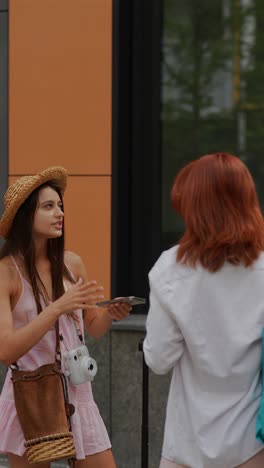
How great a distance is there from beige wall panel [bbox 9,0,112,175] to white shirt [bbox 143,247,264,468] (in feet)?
12.3

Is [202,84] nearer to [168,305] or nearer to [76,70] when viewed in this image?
[76,70]

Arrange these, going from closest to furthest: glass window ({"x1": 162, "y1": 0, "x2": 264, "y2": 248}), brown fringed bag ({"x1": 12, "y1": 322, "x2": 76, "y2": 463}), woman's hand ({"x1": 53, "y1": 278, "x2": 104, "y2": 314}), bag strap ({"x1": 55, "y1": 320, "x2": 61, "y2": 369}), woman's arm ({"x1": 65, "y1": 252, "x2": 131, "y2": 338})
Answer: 1. woman's hand ({"x1": 53, "y1": 278, "x2": 104, "y2": 314})
2. brown fringed bag ({"x1": 12, "y1": 322, "x2": 76, "y2": 463})
3. bag strap ({"x1": 55, "y1": 320, "x2": 61, "y2": 369})
4. woman's arm ({"x1": 65, "y1": 252, "x2": 131, "y2": 338})
5. glass window ({"x1": 162, "y1": 0, "x2": 264, "y2": 248})

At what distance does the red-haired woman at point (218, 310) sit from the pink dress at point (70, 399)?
38.8 inches

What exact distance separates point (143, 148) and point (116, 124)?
308 mm

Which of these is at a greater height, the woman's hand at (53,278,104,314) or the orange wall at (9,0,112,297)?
the orange wall at (9,0,112,297)

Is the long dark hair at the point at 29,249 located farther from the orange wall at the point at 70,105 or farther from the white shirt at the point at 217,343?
the orange wall at the point at 70,105

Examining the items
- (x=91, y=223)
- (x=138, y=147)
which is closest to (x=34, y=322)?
(x=91, y=223)

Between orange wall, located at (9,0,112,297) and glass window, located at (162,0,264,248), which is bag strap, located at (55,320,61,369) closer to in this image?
orange wall, located at (9,0,112,297)

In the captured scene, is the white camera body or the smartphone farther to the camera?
the white camera body

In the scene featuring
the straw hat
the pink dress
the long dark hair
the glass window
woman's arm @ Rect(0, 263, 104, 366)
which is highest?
the glass window

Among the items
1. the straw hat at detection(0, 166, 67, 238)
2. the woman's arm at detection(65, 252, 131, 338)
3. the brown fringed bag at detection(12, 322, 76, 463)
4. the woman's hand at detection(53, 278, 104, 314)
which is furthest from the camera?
the woman's arm at detection(65, 252, 131, 338)

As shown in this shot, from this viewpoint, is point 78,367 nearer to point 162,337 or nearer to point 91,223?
point 162,337

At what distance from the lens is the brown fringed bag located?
163 inches

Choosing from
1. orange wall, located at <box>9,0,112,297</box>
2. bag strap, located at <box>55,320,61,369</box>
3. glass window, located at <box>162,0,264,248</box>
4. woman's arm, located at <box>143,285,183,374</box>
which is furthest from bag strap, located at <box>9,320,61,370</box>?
glass window, located at <box>162,0,264,248</box>
